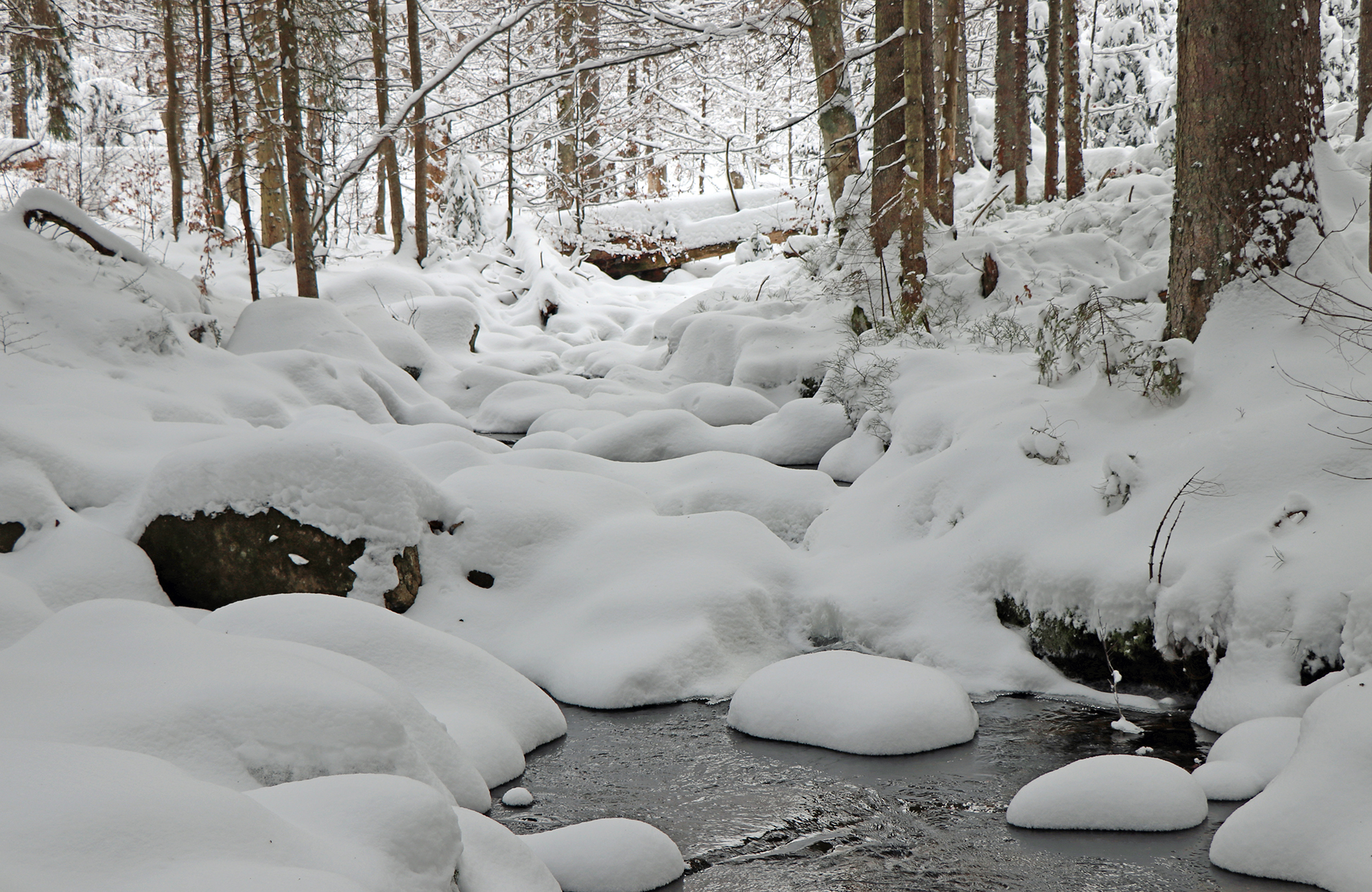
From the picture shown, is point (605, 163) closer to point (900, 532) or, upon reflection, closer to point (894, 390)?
point (894, 390)

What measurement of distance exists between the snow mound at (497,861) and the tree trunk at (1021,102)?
44.6ft

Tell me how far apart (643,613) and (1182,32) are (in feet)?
14.3

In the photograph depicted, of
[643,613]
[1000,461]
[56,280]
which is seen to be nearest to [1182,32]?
[1000,461]

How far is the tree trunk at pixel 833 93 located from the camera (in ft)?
36.6

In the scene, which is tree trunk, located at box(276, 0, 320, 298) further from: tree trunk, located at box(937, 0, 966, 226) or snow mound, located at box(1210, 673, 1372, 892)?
snow mound, located at box(1210, 673, 1372, 892)

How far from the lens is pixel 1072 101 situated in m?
12.4

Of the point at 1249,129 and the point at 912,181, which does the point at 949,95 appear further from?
the point at 1249,129

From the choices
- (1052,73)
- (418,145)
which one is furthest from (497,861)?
(418,145)

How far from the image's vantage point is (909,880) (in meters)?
3.07

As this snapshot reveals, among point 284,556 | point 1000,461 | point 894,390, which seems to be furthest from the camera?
point 894,390

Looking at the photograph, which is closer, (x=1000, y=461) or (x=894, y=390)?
(x=1000, y=461)

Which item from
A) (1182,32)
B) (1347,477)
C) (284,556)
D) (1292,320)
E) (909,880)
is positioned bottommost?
(909,880)

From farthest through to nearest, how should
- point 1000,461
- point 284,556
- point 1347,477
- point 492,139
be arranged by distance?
point 492,139 → point 1000,461 → point 284,556 → point 1347,477

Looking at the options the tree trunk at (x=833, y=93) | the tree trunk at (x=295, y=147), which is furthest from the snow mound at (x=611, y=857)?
the tree trunk at (x=295, y=147)
